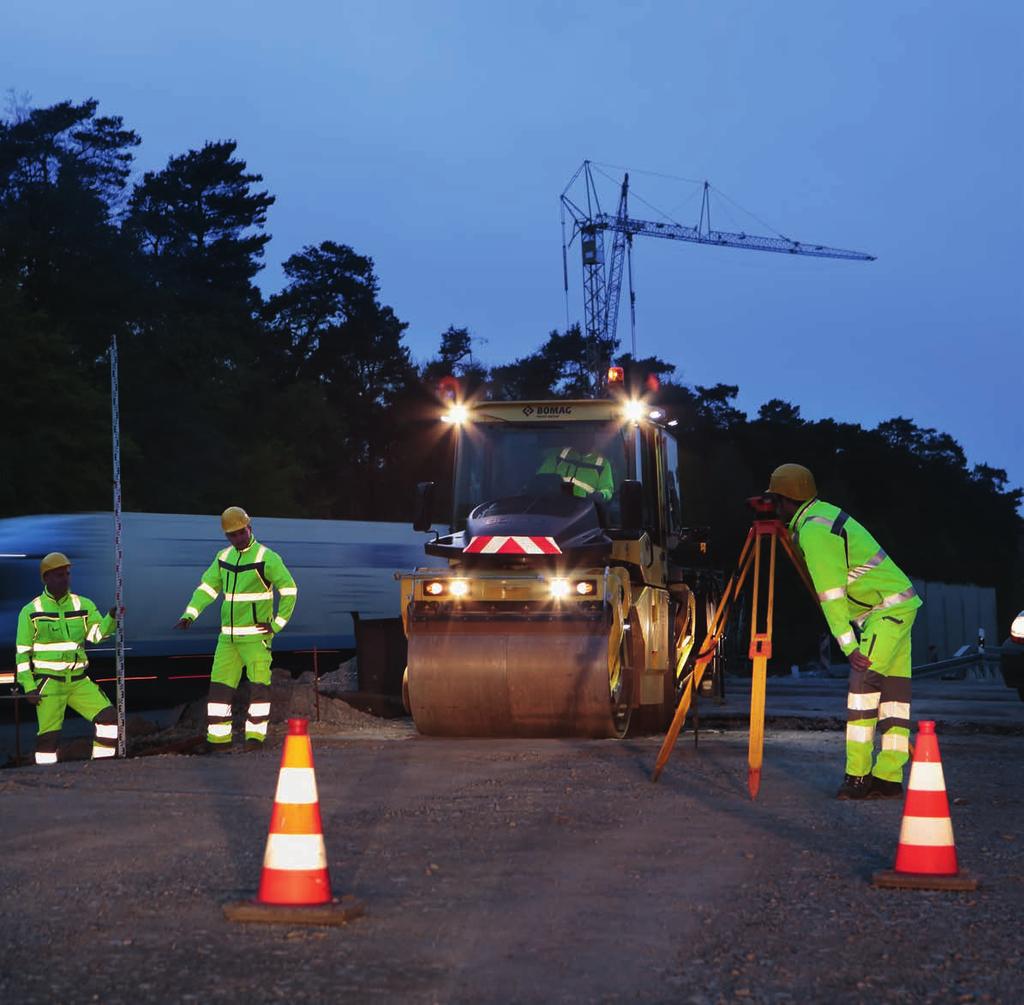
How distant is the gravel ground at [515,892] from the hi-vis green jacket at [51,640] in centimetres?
268

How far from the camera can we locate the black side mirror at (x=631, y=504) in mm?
14906

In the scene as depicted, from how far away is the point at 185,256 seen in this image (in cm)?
7956

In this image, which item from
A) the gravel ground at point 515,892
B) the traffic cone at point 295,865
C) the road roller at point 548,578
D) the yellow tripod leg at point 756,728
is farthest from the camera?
the road roller at point 548,578

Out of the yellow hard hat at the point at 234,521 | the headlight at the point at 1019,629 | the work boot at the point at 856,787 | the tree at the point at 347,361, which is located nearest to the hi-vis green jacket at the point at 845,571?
the work boot at the point at 856,787

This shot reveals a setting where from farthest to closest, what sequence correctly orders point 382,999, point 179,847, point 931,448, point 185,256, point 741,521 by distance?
1. point 931,448
2. point 185,256
3. point 741,521
4. point 179,847
5. point 382,999

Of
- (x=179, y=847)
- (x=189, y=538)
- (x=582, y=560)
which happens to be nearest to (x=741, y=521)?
(x=189, y=538)

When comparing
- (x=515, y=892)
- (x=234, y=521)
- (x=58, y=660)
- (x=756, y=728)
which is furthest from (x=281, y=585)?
(x=515, y=892)

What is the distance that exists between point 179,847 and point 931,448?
341 feet

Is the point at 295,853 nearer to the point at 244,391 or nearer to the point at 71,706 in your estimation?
the point at 71,706

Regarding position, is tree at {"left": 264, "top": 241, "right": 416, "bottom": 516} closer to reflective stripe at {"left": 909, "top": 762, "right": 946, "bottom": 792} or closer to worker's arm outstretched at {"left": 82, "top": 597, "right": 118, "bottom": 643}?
worker's arm outstretched at {"left": 82, "top": 597, "right": 118, "bottom": 643}

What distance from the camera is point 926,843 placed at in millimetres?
7391

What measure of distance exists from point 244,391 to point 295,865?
69332 mm

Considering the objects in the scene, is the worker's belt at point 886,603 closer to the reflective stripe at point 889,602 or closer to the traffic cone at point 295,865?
the reflective stripe at point 889,602

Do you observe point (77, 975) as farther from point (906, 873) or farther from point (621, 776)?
point (621, 776)
